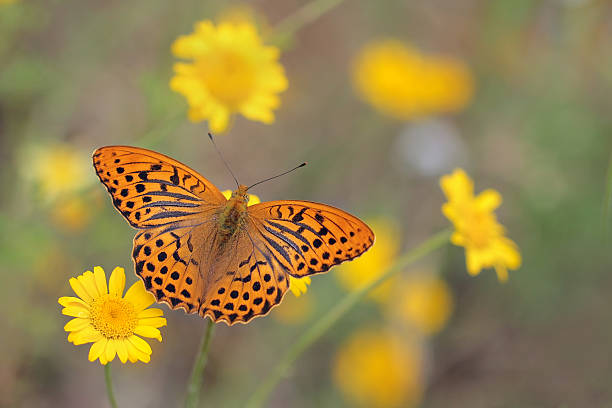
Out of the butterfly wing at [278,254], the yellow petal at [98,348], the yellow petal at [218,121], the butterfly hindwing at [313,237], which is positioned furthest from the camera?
the yellow petal at [218,121]

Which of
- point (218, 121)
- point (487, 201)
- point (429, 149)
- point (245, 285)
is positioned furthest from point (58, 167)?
point (429, 149)

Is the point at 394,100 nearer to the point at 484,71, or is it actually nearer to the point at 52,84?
the point at 484,71

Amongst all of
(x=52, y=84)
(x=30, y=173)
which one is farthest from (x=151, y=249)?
(x=52, y=84)

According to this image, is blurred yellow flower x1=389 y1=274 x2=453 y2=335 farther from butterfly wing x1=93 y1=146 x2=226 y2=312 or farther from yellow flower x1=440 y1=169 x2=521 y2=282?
butterfly wing x1=93 y1=146 x2=226 y2=312

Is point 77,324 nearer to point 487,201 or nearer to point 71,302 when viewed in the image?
point 71,302

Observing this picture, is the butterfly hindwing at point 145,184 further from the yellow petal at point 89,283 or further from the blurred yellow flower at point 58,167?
the blurred yellow flower at point 58,167

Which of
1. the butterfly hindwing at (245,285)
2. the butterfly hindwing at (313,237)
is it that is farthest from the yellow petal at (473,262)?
the butterfly hindwing at (245,285)
